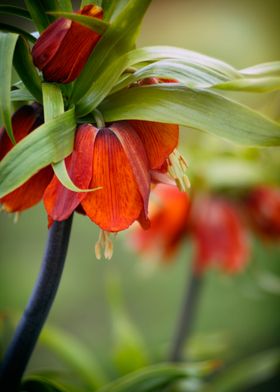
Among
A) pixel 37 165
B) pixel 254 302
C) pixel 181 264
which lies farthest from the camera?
pixel 181 264

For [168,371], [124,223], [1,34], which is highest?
[1,34]

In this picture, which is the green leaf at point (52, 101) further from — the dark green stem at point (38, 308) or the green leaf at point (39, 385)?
the green leaf at point (39, 385)

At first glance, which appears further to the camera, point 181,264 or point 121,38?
point 181,264

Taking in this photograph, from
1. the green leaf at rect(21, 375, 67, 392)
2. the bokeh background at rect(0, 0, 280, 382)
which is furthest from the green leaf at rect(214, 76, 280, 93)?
the bokeh background at rect(0, 0, 280, 382)

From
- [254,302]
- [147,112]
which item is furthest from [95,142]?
[254,302]

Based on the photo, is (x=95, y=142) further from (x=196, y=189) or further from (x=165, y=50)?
(x=196, y=189)

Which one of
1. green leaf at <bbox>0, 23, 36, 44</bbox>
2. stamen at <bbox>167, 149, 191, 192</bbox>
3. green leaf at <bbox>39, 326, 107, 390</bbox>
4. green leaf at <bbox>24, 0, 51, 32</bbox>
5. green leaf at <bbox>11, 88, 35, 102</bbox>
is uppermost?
green leaf at <bbox>24, 0, 51, 32</bbox>

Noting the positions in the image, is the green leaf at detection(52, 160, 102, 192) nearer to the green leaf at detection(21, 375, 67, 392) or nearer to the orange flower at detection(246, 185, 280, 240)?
the green leaf at detection(21, 375, 67, 392)
